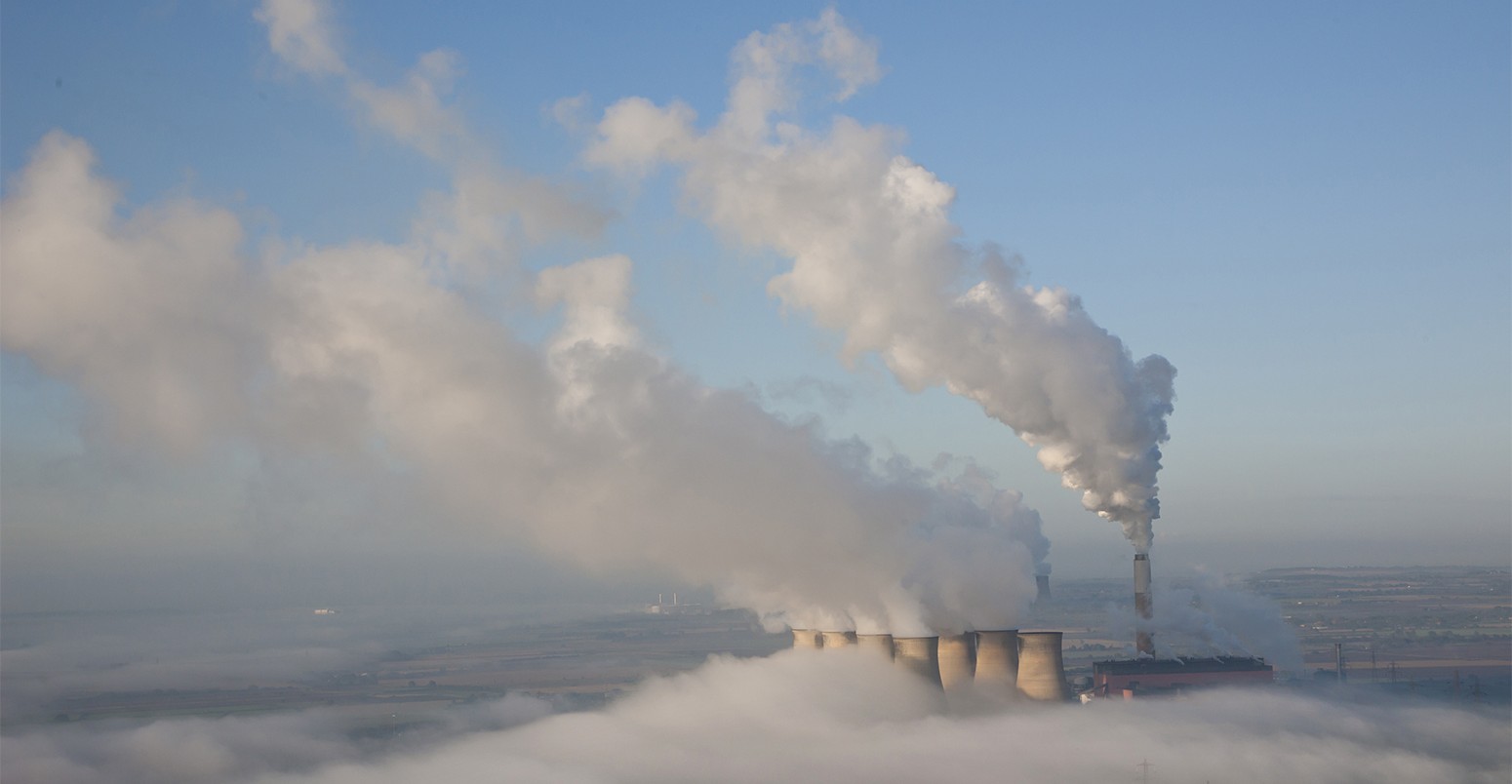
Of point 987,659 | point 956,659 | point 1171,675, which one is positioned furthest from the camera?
point 956,659

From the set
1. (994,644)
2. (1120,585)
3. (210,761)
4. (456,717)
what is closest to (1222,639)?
(994,644)

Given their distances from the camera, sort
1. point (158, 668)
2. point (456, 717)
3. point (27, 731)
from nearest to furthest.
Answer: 1. point (27, 731)
2. point (158, 668)
3. point (456, 717)

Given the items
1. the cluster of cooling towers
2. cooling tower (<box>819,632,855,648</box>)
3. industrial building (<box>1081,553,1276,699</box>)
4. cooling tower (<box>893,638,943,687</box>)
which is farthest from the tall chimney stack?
cooling tower (<box>819,632,855,648</box>)

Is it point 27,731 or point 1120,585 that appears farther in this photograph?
point 1120,585

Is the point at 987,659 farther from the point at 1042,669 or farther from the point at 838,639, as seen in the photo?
the point at 838,639

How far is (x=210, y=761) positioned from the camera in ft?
197

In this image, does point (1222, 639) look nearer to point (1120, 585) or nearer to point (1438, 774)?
point (1438, 774)

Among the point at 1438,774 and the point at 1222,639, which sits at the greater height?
the point at 1222,639

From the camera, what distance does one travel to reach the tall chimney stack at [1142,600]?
68.1 metres

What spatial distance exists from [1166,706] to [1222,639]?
784 cm

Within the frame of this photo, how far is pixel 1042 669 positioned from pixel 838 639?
10.6 m

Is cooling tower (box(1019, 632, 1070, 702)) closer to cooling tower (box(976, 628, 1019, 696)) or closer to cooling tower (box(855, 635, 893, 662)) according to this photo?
cooling tower (box(976, 628, 1019, 696))

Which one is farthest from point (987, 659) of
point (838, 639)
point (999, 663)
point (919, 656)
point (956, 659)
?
point (838, 639)

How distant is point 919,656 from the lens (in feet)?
220
